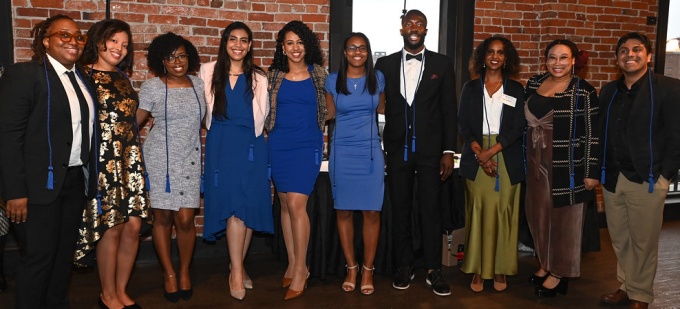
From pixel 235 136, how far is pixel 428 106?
128 cm

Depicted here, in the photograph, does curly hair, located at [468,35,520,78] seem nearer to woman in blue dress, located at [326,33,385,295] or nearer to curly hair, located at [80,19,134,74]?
woman in blue dress, located at [326,33,385,295]

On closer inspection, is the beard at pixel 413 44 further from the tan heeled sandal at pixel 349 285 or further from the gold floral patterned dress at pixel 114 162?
the gold floral patterned dress at pixel 114 162

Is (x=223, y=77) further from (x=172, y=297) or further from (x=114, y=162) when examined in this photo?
(x=172, y=297)

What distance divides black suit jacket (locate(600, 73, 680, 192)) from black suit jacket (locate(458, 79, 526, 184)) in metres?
0.68

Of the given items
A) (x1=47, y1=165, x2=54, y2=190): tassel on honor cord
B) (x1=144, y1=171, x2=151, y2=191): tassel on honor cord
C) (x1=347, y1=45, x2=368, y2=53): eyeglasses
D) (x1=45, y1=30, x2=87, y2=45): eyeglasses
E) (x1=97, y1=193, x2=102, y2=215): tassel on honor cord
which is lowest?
(x1=97, y1=193, x2=102, y2=215): tassel on honor cord

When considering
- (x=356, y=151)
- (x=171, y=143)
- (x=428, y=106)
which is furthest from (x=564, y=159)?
(x=171, y=143)

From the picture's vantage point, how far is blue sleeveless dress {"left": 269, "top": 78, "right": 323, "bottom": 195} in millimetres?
3889

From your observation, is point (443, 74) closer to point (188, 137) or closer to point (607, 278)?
point (188, 137)

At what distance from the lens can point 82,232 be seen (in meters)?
3.45

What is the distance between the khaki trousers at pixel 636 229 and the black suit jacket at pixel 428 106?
1.11 metres

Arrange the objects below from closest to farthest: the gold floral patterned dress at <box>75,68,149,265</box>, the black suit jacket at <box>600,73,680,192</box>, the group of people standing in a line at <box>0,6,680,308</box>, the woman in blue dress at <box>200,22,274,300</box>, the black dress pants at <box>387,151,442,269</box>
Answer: the gold floral patterned dress at <box>75,68,149,265</box> < the group of people standing in a line at <box>0,6,680,308</box> < the black suit jacket at <box>600,73,680,192</box> < the woman in blue dress at <box>200,22,274,300</box> < the black dress pants at <box>387,151,442,269</box>

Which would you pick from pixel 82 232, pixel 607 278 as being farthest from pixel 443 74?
pixel 82 232

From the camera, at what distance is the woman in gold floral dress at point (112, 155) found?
11.1 ft

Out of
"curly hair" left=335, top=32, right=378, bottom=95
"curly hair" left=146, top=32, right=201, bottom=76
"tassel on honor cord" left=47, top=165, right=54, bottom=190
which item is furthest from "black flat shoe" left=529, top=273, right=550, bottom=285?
"tassel on honor cord" left=47, top=165, right=54, bottom=190
